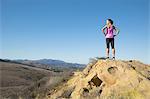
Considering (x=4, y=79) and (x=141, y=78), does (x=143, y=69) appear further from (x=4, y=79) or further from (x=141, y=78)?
(x=4, y=79)

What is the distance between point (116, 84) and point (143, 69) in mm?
1976

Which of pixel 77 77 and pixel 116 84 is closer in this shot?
pixel 116 84

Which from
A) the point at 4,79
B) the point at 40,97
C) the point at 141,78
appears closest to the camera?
the point at 141,78

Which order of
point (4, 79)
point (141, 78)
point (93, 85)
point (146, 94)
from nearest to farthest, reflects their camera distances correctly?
1. point (146, 94)
2. point (141, 78)
3. point (93, 85)
4. point (4, 79)

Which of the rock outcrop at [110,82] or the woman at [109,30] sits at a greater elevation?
the woman at [109,30]

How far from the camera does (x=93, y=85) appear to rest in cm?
1440

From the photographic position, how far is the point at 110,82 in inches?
545

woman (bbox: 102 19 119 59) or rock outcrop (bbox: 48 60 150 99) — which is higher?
woman (bbox: 102 19 119 59)

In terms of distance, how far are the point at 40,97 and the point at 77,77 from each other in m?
1.87

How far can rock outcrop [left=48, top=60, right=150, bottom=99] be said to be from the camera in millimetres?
12625

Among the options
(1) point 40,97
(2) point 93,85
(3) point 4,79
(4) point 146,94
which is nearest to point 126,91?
(4) point 146,94

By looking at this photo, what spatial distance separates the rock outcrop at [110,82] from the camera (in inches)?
497

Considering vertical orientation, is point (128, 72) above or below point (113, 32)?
below

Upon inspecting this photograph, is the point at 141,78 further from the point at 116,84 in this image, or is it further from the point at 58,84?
the point at 58,84
